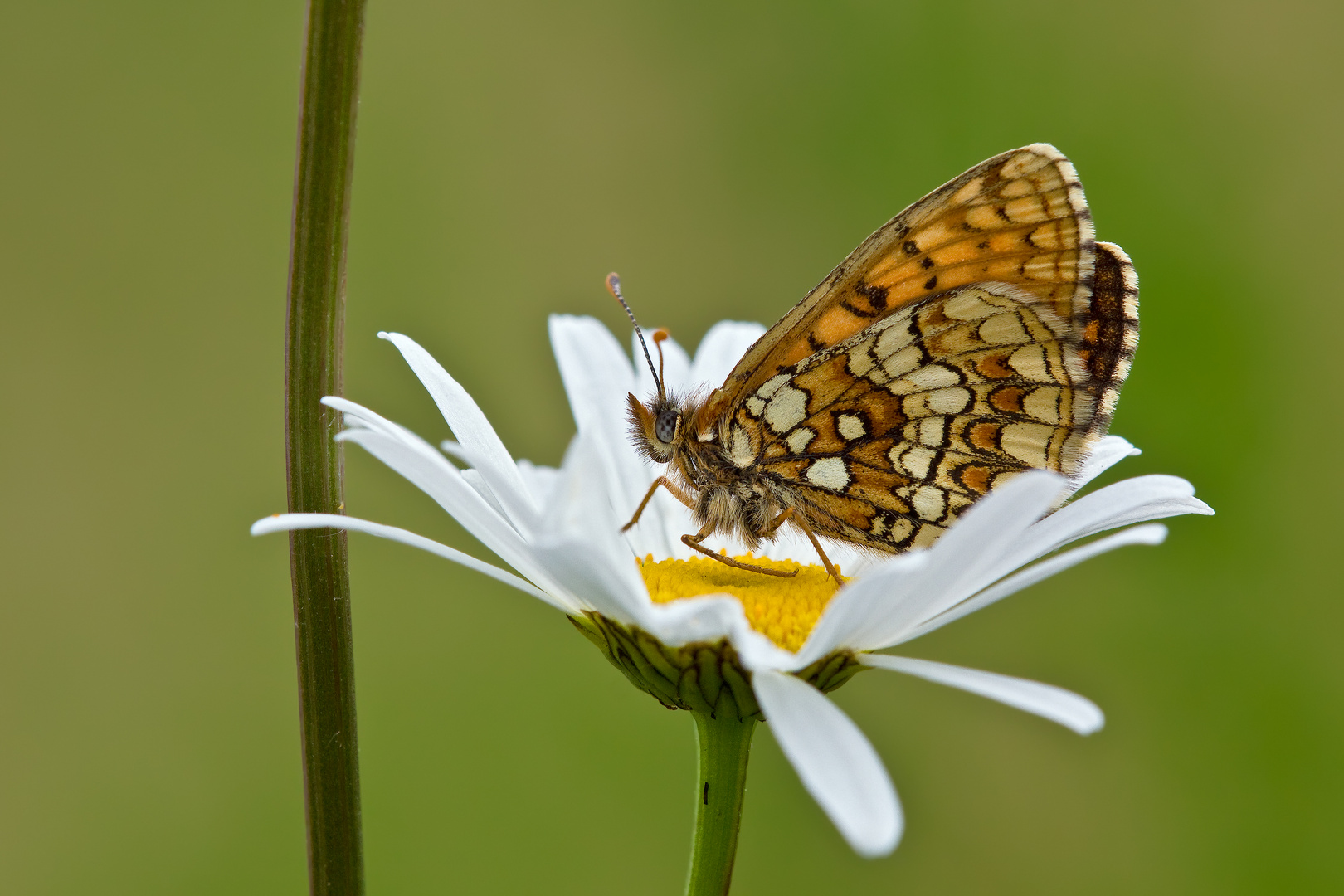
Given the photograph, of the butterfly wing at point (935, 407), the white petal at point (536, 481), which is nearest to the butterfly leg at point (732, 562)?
the butterfly wing at point (935, 407)

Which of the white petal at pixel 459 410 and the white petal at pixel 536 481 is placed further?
the white petal at pixel 536 481

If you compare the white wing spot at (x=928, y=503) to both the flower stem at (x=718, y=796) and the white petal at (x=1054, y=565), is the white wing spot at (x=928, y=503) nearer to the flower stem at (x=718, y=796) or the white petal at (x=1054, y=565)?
the white petal at (x=1054, y=565)

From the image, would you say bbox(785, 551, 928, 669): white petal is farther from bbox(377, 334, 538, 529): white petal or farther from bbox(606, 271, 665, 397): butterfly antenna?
bbox(606, 271, 665, 397): butterfly antenna

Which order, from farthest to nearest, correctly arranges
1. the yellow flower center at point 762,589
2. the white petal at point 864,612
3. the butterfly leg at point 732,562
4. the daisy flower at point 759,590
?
the butterfly leg at point 732,562 → the yellow flower center at point 762,589 → the white petal at point 864,612 → the daisy flower at point 759,590

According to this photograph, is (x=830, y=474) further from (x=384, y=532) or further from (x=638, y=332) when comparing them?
(x=384, y=532)

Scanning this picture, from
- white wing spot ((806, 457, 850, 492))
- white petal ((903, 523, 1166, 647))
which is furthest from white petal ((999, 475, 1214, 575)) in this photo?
white wing spot ((806, 457, 850, 492))

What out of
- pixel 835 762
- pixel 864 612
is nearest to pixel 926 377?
pixel 864 612
